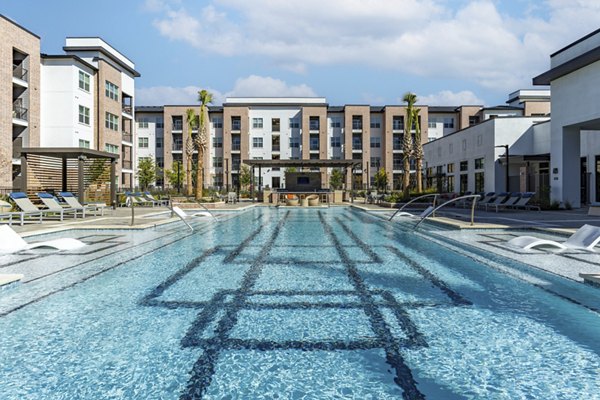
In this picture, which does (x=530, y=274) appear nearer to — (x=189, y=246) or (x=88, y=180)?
(x=189, y=246)

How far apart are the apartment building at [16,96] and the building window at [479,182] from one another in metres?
31.4

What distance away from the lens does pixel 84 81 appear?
3356 centimetres

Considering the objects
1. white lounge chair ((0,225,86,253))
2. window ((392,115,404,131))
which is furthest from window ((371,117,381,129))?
white lounge chair ((0,225,86,253))

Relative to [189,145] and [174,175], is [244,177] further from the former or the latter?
[189,145]

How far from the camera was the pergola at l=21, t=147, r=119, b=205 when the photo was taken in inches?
771

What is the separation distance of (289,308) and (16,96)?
3104 centimetres

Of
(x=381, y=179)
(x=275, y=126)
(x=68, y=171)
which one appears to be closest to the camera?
(x=68, y=171)

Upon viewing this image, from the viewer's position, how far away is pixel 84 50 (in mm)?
36750

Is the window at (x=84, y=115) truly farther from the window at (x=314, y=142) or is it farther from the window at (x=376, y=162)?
the window at (x=376, y=162)

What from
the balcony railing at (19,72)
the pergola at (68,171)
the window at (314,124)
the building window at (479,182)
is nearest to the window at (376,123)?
the window at (314,124)

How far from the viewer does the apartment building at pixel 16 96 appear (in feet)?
83.5

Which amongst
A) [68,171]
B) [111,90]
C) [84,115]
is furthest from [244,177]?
[68,171]

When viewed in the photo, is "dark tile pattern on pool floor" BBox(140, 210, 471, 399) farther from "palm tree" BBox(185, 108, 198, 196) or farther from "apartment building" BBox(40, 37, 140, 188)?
"apartment building" BBox(40, 37, 140, 188)

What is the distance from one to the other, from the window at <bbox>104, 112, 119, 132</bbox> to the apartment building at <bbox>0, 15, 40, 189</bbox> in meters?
7.09
